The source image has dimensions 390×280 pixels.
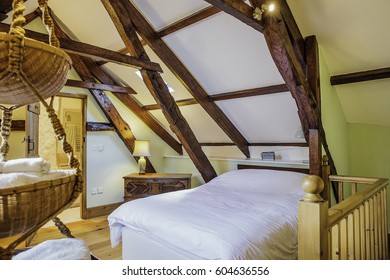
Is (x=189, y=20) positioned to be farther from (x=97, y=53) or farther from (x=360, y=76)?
(x=360, y=76)

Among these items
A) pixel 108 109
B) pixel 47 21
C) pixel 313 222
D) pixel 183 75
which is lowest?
pixel 313 222

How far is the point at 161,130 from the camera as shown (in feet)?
15.5

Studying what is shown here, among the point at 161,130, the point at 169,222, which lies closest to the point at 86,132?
the point at 161,130

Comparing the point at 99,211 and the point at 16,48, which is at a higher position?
the point at 16,48

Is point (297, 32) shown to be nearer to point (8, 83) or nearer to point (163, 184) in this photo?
point (8, 83)

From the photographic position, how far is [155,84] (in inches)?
120

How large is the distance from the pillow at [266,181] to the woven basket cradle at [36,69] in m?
2.47

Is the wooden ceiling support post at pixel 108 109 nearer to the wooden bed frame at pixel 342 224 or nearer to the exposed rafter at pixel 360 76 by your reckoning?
the exposed rafter at pixel 360 76

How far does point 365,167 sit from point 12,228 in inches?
143

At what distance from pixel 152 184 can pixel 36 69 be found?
3587 mm

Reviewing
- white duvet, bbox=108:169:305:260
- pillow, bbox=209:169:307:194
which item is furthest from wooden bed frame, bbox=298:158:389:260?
pillow, bbox=209:169:307:194

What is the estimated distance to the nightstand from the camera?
13.0 feet

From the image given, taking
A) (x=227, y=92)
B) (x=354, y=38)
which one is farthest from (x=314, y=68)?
(x=227, y=92)

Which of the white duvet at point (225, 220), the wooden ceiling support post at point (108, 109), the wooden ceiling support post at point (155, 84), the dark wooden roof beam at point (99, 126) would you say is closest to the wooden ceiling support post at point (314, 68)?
the white duvet at point (225, 220)
